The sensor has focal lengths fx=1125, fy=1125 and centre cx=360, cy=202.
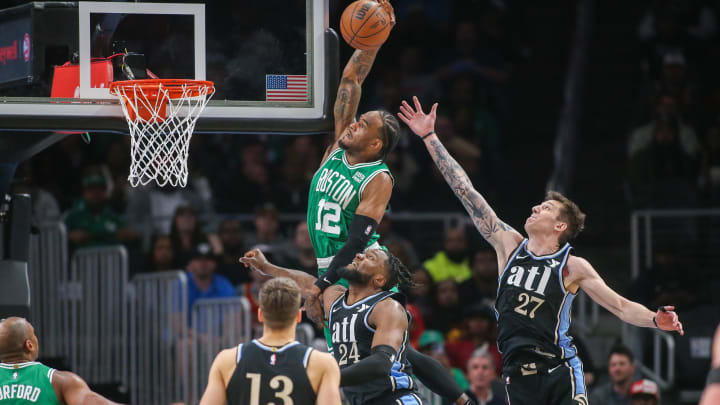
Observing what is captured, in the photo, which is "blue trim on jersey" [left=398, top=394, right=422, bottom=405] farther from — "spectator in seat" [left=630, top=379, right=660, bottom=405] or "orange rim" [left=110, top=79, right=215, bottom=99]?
"spectator in seat" [left=630, top=379, right=660, bottom=405]

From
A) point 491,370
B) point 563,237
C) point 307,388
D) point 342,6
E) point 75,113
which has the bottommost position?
point 491,370

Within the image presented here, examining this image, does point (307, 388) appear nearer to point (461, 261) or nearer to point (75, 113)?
point (75, 113)

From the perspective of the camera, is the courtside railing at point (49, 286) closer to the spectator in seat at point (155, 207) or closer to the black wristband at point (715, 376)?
the spectator in seat at point (155, 207)

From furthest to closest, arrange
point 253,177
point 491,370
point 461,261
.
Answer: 1. point 253,177
2. point 461,261
3. point 491,370

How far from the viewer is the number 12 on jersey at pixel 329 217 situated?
7.57 m

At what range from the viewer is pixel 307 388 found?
557 centimetres

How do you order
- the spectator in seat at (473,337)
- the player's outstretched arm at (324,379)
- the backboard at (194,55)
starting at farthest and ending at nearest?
the spectator in seat at (473,337) < the backboard at (194,55) < the player's outstretched arm at (324,379)

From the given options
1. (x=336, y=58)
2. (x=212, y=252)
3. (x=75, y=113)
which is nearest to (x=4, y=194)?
(x=75, y=113)

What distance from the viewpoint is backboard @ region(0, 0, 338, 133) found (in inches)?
307

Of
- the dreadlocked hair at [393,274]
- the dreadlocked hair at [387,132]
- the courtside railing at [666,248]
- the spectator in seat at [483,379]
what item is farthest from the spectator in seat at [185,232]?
the dreadlocked hair at [393,274]

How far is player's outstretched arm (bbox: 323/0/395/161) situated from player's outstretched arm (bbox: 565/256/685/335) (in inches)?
71.5

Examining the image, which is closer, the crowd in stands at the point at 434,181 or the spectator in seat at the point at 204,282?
the spectator in seat at the point at 204,282

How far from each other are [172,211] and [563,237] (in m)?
6.40

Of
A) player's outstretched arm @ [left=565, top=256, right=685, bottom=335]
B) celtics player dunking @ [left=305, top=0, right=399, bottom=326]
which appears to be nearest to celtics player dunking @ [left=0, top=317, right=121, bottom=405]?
celtics player dunking @ [left=305, top=0, right=399, bottom=326]
